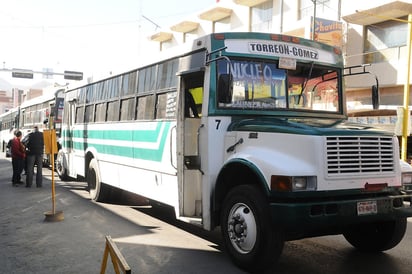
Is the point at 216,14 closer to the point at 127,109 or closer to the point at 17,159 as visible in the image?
the point at 17,159

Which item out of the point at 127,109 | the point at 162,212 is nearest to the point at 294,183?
the point at 127,109

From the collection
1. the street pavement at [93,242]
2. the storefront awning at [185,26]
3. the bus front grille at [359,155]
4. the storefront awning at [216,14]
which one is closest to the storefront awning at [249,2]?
the storefront awning at [216,14]

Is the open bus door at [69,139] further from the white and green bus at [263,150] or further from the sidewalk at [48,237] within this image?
the white and green bus at [263,150]

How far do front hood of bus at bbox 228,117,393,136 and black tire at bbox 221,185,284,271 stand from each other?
0.72m

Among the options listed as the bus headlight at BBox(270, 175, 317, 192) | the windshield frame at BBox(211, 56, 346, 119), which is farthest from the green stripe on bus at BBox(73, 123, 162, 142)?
the bus headlight at BBox(270, 175, 317, 192)

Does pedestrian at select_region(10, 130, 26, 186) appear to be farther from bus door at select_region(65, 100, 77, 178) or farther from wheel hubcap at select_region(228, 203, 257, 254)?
wheel hubcap at select_region(228, 203, 257, 254)

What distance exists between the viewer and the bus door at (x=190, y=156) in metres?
6.41

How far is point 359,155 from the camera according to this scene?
4.93 m

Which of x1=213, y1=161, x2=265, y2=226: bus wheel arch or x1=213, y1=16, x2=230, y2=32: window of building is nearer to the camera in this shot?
x1=213, y1=161, x2=265, y2=226: bus wheel arch

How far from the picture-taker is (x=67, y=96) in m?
13.0

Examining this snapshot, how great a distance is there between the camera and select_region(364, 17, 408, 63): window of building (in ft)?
66.0

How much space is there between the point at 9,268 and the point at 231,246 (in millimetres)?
2687

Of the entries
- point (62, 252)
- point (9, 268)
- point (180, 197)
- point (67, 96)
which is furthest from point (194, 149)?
point (67, 96)

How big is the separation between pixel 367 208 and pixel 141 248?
3078 mm
